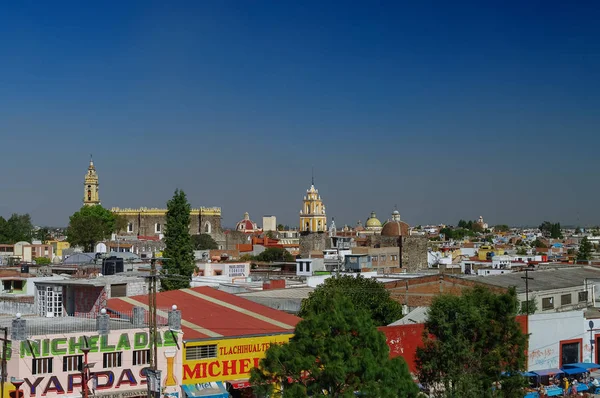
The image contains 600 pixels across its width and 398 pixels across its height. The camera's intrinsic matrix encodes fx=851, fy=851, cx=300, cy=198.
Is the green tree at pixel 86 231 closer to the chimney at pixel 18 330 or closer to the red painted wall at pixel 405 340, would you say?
the red painted wall at pixel 405 340

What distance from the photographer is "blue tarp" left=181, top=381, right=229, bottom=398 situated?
2095 centimetres

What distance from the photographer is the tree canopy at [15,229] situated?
92.3 metres

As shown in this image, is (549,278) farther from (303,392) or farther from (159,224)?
(159,224)

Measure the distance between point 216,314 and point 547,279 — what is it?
20278mm

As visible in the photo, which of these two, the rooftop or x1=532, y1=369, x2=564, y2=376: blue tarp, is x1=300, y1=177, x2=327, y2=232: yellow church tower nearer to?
the rooftop

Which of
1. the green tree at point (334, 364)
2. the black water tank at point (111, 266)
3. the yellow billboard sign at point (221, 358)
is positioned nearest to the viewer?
the green tree at point (334, 364)

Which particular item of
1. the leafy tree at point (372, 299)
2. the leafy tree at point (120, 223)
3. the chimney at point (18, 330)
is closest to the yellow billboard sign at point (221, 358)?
the chimney at point (18, 330)

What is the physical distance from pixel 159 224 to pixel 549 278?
67.0 m

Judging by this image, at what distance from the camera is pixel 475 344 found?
71.9ft

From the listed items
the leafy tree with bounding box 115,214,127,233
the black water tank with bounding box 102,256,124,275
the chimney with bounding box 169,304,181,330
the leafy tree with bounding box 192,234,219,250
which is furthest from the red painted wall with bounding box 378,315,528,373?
the leafy tree with bounding box 115,214,127,233

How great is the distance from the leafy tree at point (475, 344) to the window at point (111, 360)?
7637 mm

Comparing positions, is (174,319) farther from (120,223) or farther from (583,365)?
(120,223)

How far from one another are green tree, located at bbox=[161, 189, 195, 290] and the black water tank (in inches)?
96.6

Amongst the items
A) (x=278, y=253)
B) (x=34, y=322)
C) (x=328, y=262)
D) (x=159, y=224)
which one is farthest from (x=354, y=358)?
(x=159, y=224)
